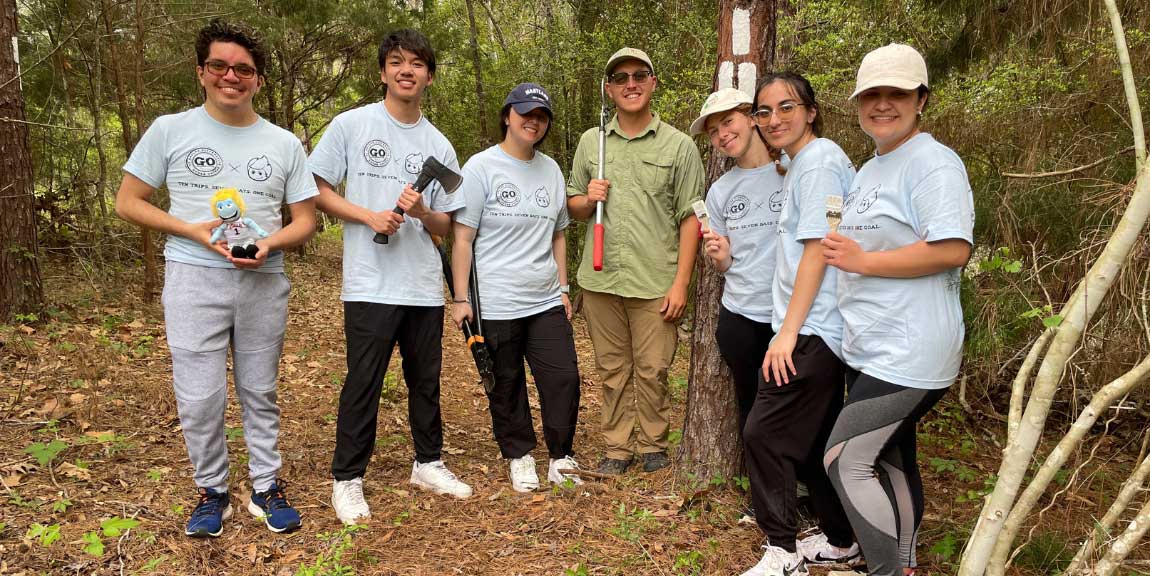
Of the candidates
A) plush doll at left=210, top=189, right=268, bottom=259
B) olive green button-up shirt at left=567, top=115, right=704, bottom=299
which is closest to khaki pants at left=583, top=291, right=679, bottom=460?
olive green button-up shirt at left=567, top=115, right=704, bottom=299

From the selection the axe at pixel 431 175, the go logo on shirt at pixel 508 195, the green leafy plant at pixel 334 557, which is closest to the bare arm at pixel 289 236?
the axe at pixel 431 175

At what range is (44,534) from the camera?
9.89 feet

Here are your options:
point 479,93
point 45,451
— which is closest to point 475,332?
point 45,451

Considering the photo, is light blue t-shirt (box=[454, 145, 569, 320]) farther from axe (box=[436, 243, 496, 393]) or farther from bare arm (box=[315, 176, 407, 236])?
bare arm (box=[315, 176, 407, 236])

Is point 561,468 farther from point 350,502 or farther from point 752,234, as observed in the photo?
point 752,234

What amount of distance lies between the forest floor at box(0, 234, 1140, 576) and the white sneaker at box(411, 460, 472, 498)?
8 centimetres

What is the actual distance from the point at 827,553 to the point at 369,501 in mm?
2386

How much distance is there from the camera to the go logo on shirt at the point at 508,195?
12.4 ft

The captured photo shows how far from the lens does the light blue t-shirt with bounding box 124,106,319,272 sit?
3.08 m

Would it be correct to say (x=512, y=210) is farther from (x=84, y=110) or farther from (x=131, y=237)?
(x=84, y=110)

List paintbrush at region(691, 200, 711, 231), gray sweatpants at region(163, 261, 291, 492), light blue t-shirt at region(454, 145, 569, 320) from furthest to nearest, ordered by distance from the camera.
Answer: light blue t-shirt at region(454, 145, 569, 320), paintbrush at region(691, 200, 711, 231), gray sweatpants at region(163, 261, 291, 492)

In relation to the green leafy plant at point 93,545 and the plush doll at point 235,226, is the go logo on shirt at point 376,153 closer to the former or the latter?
the plush doll at point 235,226

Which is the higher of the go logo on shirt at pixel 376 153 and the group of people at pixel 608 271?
the go logo on shirt at pixel 376 153

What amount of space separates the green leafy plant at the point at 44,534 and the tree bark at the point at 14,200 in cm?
411
